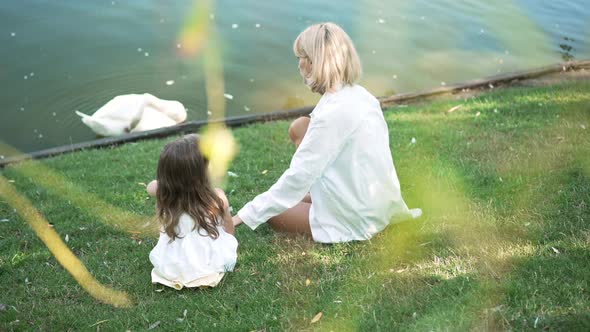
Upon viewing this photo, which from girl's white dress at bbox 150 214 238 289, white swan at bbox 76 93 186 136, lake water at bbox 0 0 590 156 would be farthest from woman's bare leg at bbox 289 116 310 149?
lake water at bbox 0 0 590 156

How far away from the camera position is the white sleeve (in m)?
4.12

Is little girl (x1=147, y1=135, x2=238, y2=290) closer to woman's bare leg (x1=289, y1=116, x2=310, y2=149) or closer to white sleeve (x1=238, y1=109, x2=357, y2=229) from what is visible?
white sleeve (x1=238, y1=109, x2=357, y2=229)

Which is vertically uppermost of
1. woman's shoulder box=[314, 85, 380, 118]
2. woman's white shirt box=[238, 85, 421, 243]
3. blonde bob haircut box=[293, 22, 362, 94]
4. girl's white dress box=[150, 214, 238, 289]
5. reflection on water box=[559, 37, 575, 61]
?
blonde bob haircut box=[293, 22, 362, 94]

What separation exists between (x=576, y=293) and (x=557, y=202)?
50.6 inches

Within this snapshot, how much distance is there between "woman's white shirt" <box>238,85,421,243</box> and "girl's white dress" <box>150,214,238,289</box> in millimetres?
310

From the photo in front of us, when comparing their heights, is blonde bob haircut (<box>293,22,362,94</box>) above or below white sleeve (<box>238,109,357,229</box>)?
above

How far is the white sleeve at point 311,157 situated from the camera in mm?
4121

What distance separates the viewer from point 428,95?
8930 mm

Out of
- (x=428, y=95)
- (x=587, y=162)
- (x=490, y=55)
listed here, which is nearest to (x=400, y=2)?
(x=490, y=55)

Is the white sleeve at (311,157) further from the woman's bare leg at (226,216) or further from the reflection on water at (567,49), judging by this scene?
the reflection on water at (567,49)

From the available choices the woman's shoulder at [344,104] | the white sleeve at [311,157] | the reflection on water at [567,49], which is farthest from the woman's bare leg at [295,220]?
the reflection on water at [567,49]

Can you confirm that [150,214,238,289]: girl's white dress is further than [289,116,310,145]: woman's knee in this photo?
No

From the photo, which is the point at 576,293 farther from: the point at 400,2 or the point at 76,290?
the point at 400,2

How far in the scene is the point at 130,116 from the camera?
8320mm
